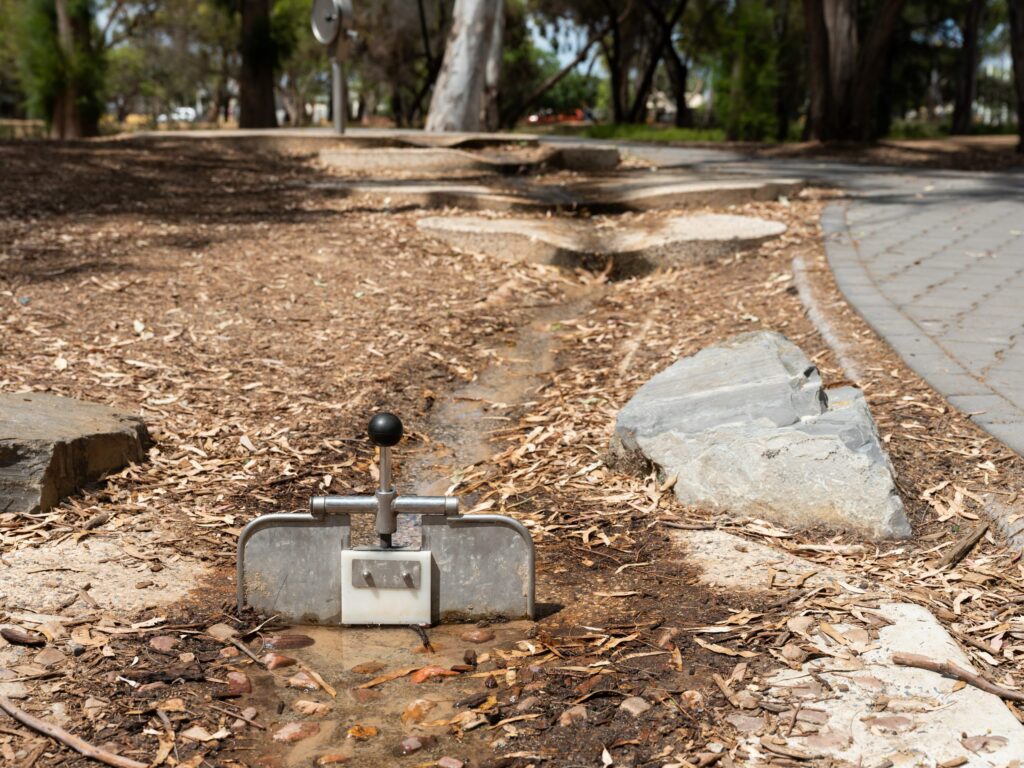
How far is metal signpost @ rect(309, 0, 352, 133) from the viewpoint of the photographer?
11.7 meters

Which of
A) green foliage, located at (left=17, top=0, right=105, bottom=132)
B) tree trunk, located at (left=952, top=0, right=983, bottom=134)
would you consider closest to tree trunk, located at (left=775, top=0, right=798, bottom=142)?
tree trunk, located at (left=952, top=0, right=983, bottom=134)

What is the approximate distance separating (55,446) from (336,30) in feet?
30.5

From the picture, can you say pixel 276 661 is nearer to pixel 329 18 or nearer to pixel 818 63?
pixel 329 18

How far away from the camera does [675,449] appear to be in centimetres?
351

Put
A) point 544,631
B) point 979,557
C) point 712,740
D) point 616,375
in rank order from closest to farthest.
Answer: point 712,740, point 544,631, point 979,557, point 616,375

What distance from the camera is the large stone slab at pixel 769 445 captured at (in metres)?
3.20

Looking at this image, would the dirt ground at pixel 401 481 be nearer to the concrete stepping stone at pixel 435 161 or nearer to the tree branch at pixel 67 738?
the tree branch at pixel 67 738

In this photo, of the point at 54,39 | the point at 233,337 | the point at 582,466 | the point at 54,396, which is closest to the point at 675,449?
the point at 582,466

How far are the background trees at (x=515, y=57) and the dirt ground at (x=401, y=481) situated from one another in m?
7.91

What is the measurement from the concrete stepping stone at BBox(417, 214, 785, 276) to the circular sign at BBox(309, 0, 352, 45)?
495cm

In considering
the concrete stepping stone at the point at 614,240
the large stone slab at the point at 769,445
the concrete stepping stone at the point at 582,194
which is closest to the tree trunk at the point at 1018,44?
the concrete stepping stone at the point at 582,194

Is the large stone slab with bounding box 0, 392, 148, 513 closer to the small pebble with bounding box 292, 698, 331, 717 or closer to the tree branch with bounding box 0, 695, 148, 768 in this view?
the tree branch with bounding box 0, 695, 148, 768

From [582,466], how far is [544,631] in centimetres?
118

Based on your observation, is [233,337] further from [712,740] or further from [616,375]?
[712,740]
